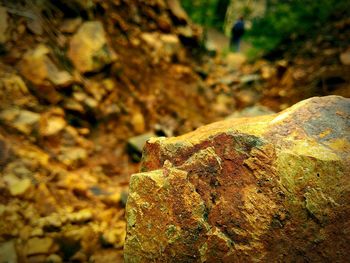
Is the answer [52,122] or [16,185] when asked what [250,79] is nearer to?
[52,122]

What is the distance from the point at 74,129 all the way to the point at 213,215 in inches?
110

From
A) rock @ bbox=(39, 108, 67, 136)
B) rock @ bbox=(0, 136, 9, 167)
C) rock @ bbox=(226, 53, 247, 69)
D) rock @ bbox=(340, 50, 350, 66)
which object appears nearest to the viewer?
rock @ bbox=(0, 136, 9, 167)

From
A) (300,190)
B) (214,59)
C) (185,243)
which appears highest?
(214,59)

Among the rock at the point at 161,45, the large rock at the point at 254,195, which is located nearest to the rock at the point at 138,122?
the rock at the point at 161,45

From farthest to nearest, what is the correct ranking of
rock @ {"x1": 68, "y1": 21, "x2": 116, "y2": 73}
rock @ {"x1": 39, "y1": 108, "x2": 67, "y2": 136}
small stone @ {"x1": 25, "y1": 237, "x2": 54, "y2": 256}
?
rock @ {"x1": 68, "y1": 21, "x2": 116, "y2": 73} → rock @ {"x1": 39, "y1": 108, "x2": 67, "y2": 136} → small stone @ {"x1": 25, "y1": 237, "x2": 54, "y2": 256}

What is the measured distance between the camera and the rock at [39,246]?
9.23 feet

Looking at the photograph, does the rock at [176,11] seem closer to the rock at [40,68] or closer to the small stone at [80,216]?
the rock at [40,68]

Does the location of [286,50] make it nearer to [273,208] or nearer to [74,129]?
[74,129]

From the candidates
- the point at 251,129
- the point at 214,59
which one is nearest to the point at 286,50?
the point at 214,59

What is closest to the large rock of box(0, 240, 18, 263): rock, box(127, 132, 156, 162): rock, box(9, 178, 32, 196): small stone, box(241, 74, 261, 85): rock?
box(0, 240, 18, 263): rock

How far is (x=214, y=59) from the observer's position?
752cm

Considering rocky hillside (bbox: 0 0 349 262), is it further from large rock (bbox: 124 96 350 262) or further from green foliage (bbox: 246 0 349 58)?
large rock (bbox: 124 96 350 262)

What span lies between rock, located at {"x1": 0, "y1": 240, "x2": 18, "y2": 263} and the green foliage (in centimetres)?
703

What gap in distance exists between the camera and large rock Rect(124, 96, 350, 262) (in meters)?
1.71
